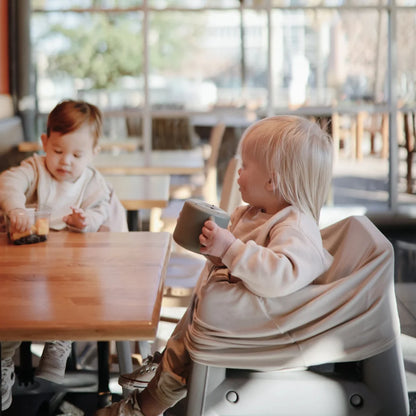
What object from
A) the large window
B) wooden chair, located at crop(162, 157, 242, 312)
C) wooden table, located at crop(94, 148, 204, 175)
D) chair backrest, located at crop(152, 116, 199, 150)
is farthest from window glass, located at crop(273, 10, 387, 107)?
wooden chair, located at crop(162, 157, 242, 312)

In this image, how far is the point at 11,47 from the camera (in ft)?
18.4

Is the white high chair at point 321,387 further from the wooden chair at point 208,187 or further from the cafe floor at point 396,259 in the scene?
the wooden chair at point 208,187

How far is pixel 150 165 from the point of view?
421cm

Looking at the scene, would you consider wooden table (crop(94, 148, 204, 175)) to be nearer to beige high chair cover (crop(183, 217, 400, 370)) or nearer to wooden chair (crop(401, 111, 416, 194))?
wooden chair (crop(401, 111, 416, 194))

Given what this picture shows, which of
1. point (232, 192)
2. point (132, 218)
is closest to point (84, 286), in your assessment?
point (232, 192)

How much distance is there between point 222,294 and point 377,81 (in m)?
4.78

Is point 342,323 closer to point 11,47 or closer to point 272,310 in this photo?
point 272,310

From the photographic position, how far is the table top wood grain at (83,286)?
117 centimetres

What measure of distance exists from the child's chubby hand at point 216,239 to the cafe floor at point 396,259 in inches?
27.8

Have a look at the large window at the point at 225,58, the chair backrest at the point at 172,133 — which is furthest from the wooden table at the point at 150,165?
the large window at the point at 225,58

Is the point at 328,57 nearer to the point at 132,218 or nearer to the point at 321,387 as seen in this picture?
the point at 132,218

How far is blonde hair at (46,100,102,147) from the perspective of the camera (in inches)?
86.3

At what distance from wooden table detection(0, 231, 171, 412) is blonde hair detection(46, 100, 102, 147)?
1.27 ft

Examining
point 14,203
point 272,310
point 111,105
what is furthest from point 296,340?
point 111,105
